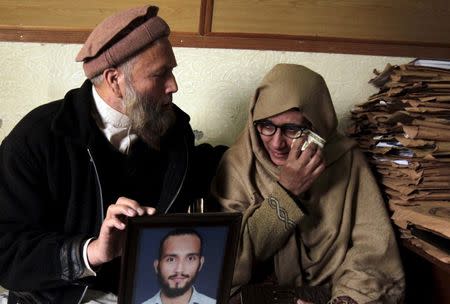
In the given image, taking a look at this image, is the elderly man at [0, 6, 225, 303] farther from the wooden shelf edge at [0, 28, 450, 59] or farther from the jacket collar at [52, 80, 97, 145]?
the wooden shelf edge at [0, 28, 450, 59]

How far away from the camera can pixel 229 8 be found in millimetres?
1612

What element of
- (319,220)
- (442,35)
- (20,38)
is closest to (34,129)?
(20,38)

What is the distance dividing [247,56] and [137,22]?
0.56 meters

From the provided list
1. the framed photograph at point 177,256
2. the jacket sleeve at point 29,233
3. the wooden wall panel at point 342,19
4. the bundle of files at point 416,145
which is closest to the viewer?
the framed photograph at point 177,256

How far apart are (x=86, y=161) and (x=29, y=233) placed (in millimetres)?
242

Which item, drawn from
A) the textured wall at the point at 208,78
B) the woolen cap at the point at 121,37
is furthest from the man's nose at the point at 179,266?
the textured wall at the point at 208,78

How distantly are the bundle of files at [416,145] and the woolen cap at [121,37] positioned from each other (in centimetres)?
80

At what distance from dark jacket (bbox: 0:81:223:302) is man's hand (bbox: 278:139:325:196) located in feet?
1.08

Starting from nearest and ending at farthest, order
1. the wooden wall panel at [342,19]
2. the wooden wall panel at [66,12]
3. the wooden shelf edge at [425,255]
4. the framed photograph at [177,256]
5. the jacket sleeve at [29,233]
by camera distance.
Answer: the framed photograph at [177,256] < the jacket sleeve at [29,233] < the wooden shelf edge at [425,255] < the wooden wall panel at [66,12] < the wooden wall panel at [342,19]

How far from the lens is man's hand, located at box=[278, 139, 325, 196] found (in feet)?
4.35

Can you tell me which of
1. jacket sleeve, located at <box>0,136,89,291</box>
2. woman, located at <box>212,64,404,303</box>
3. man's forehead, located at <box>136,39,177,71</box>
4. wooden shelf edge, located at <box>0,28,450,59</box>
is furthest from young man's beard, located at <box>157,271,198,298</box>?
wooden shelf edge, located at <box>0,28,450,59</box>

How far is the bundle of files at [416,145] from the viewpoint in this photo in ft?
4.45

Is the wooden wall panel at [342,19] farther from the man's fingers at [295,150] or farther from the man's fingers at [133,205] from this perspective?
the man's fingers at [133,205]

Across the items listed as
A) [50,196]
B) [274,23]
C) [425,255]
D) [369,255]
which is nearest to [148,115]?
[50,196]
